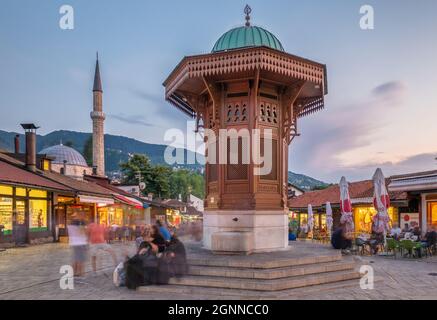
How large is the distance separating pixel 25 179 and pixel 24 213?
2378 mm

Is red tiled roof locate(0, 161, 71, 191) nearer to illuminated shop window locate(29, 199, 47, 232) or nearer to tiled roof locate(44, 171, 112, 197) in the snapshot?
tiled roof locate(44, 171, 112, 197)

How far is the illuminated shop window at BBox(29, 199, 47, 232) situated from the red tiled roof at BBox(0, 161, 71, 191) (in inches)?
56.2

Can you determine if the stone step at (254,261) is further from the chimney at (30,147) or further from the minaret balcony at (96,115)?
the minaret balcony at (96,115)

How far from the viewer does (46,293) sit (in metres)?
8.09

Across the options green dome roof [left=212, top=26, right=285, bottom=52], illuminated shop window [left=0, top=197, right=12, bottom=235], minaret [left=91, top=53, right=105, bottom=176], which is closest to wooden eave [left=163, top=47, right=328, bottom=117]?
green dome roof [left=212, top=26, right=285, bottom=52]

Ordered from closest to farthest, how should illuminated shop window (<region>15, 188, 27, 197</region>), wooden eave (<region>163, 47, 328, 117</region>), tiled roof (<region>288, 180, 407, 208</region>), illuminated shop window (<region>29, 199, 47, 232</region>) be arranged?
wooden eave (<region>163, 47, 328, 117</region>) < illuminated shop window (<region>15, 188, 27, 197</region>) < illuminated shop window (<region>29, 199, 47, 232</region>) < tiled roof (<region>288, 180, 407, 208</region>)

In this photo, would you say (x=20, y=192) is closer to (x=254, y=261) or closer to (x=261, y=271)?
(x=254, y=261)

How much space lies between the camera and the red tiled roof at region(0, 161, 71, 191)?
18656mm

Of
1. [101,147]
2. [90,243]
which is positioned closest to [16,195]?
[90,243]

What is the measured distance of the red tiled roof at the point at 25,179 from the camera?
18.7 meters

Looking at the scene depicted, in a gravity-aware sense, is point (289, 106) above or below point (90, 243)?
above

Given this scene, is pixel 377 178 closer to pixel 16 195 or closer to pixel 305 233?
pixel 305 233

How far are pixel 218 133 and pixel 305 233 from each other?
635 inches

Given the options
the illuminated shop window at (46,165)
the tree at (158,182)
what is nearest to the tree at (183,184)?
the tree at (158,182)
